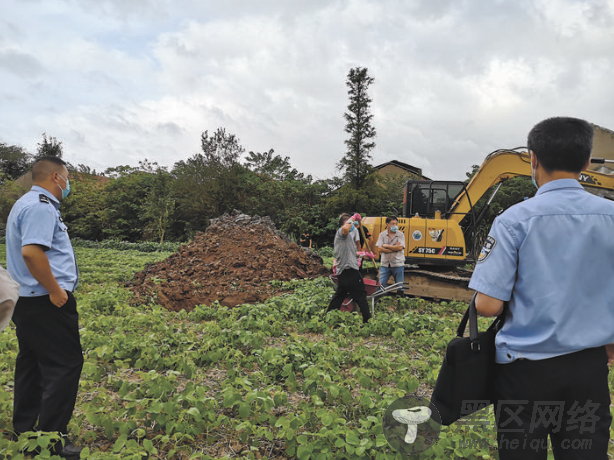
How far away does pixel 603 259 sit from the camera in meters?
1.65

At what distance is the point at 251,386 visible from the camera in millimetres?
4141

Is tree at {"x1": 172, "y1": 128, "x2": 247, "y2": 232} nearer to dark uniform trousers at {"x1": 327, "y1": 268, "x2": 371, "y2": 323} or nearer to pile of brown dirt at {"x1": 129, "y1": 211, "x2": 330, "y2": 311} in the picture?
pile of brown dirt at {"x1": 129, "y1": 211, "x2": 330, "y2": 311}

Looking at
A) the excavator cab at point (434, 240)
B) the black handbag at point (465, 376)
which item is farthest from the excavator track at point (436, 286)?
the black handbag at point (465, 376)

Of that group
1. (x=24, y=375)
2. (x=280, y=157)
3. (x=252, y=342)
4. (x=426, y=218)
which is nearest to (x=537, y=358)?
(x=24, y=375)

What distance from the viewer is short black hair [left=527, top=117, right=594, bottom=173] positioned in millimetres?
1740

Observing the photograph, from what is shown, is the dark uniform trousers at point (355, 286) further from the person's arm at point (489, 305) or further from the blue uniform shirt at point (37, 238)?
the person's arm at point (489, 305)

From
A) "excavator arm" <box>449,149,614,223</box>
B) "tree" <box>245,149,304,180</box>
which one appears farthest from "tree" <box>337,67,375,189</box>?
"excavator arm" <box>449,149,614,223</box>

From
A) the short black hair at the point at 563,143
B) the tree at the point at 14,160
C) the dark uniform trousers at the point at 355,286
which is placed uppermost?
the tree at the point at 14,160

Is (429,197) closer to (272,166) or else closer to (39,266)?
(39,266)

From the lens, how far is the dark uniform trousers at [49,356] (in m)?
2.83

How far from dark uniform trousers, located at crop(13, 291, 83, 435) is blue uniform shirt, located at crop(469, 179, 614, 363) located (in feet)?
9.32
